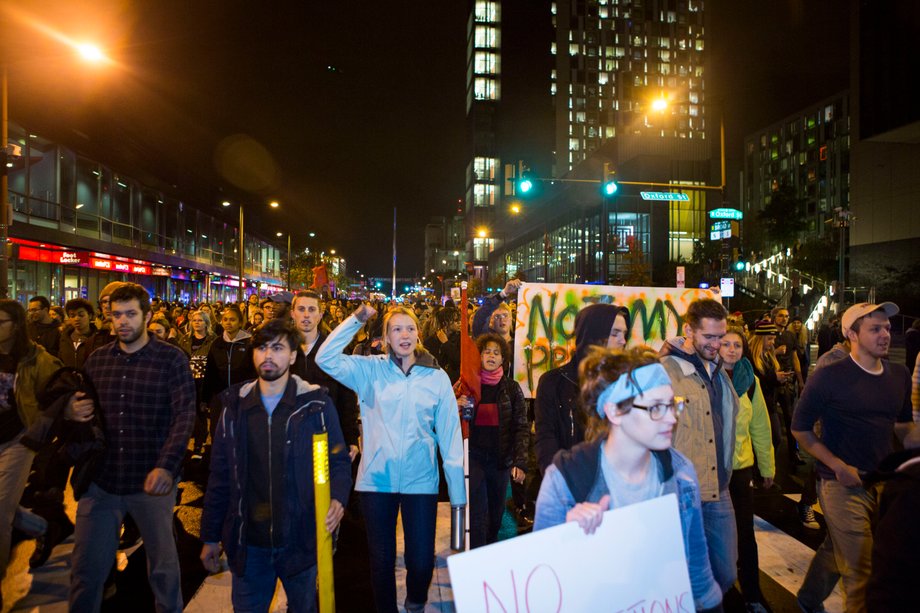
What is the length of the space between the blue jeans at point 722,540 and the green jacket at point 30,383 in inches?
174

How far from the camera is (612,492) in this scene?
2223 mm

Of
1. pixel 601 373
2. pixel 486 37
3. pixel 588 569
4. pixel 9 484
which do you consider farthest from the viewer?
pixel 486 37

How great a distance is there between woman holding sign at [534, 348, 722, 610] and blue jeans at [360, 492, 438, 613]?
64.6 inches

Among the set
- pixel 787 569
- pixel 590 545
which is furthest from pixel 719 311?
pixel 787 569

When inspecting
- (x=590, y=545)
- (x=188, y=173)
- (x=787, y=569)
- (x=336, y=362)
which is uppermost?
(x=188, y=173)

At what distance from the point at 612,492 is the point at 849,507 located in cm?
239

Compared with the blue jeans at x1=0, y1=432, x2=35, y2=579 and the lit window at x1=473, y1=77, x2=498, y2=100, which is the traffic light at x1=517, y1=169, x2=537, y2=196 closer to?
the blue jeans at x1=0, y1=432, x2=35, y2=579

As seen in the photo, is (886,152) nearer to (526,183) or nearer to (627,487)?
(526,183)

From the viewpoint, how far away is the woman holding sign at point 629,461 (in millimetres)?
2192

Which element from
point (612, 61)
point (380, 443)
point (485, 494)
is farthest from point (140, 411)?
point (612, 61)

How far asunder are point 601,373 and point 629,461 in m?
0.34

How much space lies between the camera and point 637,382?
2.23m

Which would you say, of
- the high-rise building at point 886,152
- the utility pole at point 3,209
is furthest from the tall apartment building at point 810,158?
the utility pole at point 3,209

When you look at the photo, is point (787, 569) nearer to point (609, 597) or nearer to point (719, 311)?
point (719, 311)
